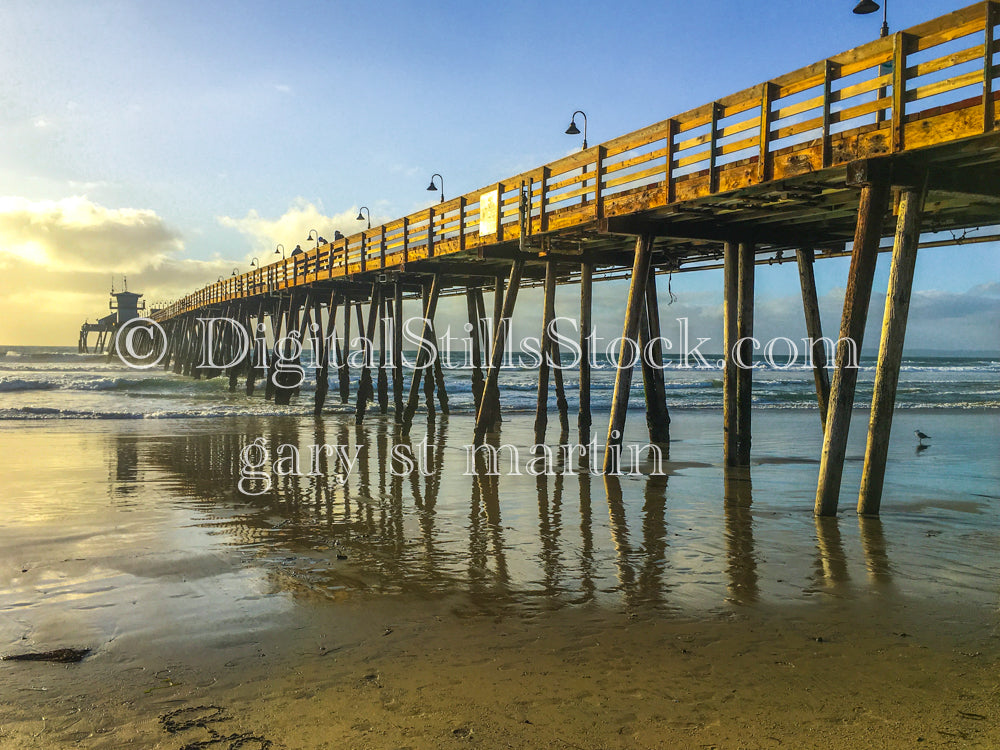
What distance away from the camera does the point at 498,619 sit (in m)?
5.22

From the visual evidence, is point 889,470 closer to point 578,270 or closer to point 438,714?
point 578,270

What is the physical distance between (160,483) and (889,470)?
11420 mm

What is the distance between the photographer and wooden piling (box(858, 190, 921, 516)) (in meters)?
7.93

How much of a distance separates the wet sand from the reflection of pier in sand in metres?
0.04

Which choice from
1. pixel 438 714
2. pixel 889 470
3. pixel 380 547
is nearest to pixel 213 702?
pixel 438 714

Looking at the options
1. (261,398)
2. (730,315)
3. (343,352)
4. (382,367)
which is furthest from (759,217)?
(261,398)

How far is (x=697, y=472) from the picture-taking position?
12.3 m

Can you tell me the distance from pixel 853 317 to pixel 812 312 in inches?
181

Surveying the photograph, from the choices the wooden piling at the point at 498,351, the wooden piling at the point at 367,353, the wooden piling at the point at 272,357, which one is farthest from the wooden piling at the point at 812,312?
the wooden piling at the point at 272,357

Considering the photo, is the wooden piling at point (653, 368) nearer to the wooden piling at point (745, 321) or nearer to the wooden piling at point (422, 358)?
the wooden piling at point (745, 321)

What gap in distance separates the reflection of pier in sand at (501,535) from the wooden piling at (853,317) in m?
0.70

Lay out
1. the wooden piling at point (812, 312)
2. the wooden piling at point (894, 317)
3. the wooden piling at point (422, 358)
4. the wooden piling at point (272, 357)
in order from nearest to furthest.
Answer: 1. the wooden piling at point (894, 317)
2. the wooden piling at point (812, 312)
3. the wooden piling at point (422, 358)
4. the wooden piling at point (272, 357)

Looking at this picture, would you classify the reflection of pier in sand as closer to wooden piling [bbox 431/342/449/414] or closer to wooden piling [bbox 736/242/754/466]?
wooden piling [bbox 736/242/754/466]

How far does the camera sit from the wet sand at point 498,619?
370cm
